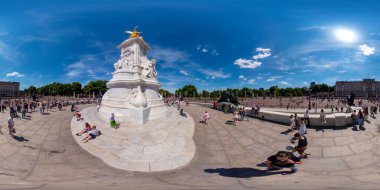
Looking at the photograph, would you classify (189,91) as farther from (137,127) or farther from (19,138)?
(19,138)

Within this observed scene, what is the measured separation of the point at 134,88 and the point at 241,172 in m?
17.1

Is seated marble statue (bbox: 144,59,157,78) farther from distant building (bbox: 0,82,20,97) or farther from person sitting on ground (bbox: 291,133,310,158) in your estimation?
distant building (bbox: 0,82,20,97)

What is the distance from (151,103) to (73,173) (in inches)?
574

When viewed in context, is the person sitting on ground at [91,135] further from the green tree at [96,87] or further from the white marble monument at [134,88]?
the green tree at [96,87]

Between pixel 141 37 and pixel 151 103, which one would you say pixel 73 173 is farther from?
pixel 141 37

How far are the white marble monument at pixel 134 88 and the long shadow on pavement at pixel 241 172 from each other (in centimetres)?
1121

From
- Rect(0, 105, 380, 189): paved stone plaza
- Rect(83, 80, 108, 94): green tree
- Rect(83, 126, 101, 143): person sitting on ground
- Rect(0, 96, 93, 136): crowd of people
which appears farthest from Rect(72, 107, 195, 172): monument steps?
Rect(83, 80, 108, 94): green tree

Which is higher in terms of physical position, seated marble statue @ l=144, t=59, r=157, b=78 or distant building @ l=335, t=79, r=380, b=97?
distant building @ l=335, t=79, r=380, b=97

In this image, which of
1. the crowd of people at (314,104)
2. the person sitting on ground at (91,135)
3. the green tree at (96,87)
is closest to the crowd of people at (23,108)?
the person sitting on ground at (91,135)

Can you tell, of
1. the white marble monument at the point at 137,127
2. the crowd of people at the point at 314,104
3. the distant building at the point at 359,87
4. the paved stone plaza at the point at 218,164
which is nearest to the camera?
the paved stone plaza at the point at 218,164

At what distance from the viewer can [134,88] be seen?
22766 mm

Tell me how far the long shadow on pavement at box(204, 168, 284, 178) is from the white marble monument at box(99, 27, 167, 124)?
36.8ft

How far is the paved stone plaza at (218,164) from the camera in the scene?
675 cm

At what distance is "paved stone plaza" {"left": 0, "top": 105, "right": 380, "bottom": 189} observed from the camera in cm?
675
